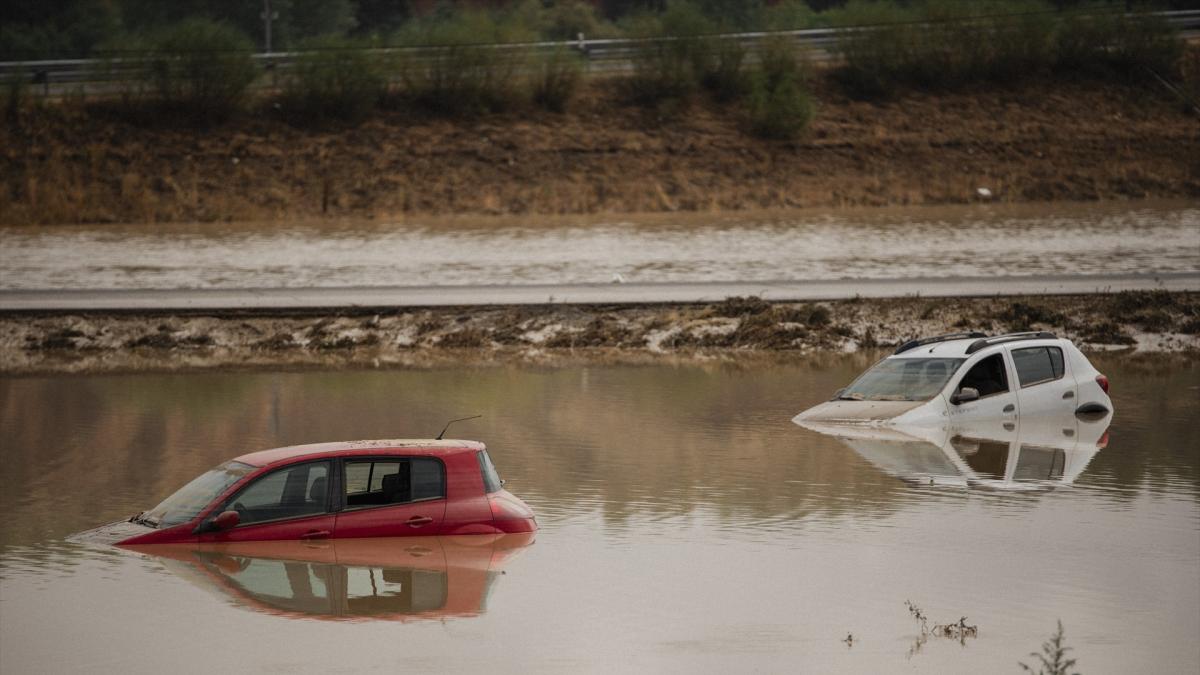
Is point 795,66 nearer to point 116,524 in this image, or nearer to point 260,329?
point 260,329

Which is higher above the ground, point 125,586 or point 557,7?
point 557,7

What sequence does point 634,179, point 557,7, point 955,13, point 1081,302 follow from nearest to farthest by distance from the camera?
1. point 1081,302
2. point 634,179
3. point 955,13
4. point 557,7

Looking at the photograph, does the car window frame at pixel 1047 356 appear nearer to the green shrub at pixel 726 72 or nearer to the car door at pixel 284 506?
the car door at pixel 284 506

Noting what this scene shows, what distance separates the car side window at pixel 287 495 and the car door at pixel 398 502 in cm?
21

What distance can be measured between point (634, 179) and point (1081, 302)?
27125 mm

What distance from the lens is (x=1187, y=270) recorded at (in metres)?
34.2

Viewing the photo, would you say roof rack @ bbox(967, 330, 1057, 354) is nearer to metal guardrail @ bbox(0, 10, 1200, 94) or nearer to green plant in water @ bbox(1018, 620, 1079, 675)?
green plant in water @ bbox(1018, 620, 1079, 675)

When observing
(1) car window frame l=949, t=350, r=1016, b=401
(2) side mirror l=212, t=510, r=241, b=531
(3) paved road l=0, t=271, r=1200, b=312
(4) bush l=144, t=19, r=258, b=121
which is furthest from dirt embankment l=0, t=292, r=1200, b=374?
(4) bush l=144, t=19, r=258, b=121

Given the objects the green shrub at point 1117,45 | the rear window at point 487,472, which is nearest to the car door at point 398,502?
the rear window at point 487,472

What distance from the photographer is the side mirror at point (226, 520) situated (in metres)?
13.1

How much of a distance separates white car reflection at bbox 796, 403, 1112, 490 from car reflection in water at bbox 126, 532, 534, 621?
5.44 m

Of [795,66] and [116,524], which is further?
[795,66]

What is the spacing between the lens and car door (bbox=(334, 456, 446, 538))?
13.6 meters

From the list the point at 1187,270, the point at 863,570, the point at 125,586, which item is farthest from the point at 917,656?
the point at 1187,270
